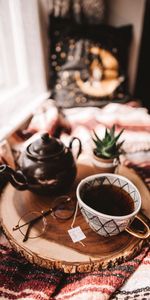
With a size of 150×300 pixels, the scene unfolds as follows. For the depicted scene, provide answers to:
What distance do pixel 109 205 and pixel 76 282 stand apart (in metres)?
0.27

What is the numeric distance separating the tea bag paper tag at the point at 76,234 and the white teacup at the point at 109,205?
6 centimetres

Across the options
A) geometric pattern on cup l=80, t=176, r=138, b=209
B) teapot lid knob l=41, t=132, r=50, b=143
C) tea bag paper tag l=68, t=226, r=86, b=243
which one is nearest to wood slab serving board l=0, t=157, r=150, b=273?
tea bag paper tag l=68, t=226, r=86, b=243

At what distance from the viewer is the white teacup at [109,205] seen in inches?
26.8

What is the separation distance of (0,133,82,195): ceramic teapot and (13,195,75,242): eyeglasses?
60mm

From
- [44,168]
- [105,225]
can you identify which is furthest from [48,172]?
[105,225]

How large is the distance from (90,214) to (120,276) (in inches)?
10.2

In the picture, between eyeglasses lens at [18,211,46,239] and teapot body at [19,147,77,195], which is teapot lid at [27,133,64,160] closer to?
teapot body at [19,147,77,195]

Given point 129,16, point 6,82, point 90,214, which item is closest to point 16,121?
point 6,82

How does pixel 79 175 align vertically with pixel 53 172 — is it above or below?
below

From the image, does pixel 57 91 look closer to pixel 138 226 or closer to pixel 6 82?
pixel 6 82

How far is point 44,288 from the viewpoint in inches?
30.3

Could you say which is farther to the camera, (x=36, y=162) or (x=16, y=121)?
(x=16, y=121)

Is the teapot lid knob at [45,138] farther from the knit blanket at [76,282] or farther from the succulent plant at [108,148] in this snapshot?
the knit blanket at [76,282]

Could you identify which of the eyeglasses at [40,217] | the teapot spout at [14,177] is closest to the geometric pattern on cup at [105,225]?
the eyeglasses at [40,217]
